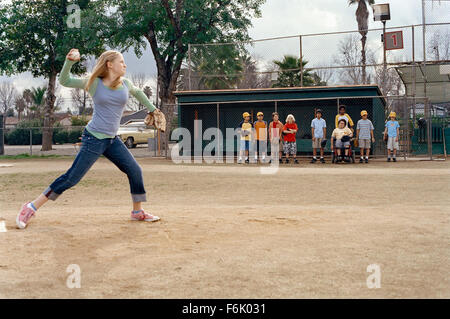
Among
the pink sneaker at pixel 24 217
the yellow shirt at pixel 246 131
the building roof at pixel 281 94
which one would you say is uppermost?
the building roof at pixel 281 94

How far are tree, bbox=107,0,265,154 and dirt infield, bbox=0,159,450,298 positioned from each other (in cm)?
2042

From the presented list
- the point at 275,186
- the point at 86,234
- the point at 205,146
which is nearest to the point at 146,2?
the point at 205,146

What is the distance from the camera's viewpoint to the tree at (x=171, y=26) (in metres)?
27.6

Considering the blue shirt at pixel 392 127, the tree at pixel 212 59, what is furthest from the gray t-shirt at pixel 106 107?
the tree at pixel 212 59

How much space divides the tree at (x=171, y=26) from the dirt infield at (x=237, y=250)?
20423 millimetres

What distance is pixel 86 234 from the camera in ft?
17.7

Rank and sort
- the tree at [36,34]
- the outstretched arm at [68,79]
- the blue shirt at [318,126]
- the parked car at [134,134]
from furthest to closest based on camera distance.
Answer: the parked car at [134,134]
the tree at [36,34]
the blue shirt at [318,126]
the outstretched arm at [68,79]

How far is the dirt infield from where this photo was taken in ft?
12.0

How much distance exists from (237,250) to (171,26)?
25108 mm

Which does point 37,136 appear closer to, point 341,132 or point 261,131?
point 261,131

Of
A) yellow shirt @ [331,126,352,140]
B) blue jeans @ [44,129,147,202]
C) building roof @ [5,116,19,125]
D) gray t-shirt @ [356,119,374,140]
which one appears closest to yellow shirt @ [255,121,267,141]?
yellow shirt @ [331,126,352,140]

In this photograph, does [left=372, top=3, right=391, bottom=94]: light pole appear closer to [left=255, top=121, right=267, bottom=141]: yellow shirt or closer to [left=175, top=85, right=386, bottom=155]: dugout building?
[left=175, top=85, right=386, bottom=155]: dugout building

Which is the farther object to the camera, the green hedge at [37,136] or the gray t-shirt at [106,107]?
the green hedge at [37,136]

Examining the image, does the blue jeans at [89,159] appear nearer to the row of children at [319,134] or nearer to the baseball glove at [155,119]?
the baseball glove at [155,119]
